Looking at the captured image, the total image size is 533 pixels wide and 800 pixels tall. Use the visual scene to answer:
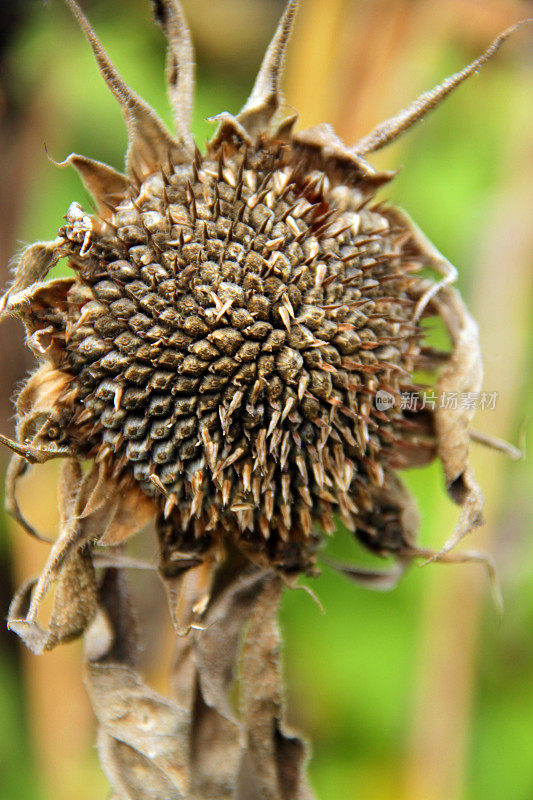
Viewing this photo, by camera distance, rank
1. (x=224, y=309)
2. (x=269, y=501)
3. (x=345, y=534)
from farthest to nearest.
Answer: (x=345, y=534)
(x=269, y=501)
(x=224, y=309)

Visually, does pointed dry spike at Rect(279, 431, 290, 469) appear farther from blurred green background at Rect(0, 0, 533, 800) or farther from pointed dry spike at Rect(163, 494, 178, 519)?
blurred green background at Rect(0, 0, 533, 800)

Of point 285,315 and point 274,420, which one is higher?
point 285,315

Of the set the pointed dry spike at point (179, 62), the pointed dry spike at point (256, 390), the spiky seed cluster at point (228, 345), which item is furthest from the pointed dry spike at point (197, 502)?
the pointed dry spike at point (179, 62)

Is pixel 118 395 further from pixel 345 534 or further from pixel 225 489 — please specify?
pixel 345 534

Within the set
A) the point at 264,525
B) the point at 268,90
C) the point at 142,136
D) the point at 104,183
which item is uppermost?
the point at 268,90

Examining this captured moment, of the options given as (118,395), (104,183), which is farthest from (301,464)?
(104,183)

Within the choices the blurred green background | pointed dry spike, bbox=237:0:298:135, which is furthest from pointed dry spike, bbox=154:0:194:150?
the blurred green background

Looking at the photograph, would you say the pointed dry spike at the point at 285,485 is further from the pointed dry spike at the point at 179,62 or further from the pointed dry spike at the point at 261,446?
the pointed dry spike at the point at 179,62
